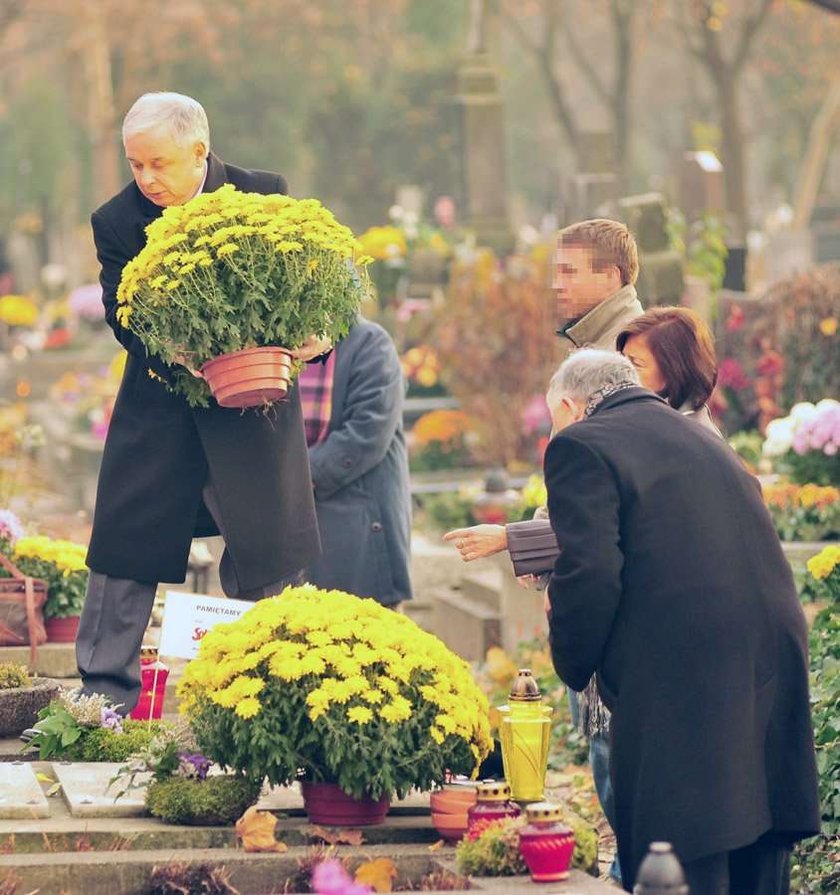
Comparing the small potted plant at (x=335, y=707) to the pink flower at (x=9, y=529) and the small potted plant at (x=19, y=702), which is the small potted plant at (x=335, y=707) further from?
the pink flower at (x=9, y=529)

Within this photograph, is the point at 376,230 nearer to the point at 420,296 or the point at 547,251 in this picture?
the point at 420,296

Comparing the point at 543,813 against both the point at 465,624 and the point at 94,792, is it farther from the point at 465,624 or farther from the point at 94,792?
the point at 465,624

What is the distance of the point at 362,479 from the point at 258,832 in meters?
2.76

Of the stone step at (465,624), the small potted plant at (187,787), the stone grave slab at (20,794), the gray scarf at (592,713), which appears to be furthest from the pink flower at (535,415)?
the small potted plant at (187,787)

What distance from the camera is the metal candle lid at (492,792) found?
17.7 ft

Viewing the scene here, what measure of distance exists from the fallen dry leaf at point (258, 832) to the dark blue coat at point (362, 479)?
2525mm

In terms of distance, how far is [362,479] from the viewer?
8.02 meters

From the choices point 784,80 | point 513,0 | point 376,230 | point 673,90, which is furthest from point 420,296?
point 673,90

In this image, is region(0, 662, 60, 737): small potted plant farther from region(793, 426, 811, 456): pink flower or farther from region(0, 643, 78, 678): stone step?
region(793, 426, 811, 456): pink flower

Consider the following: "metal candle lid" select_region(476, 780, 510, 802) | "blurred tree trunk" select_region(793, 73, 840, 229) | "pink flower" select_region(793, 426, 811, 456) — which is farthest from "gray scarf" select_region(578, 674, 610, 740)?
"blurred tree trunk" select_region(793, 73, 840, 229)

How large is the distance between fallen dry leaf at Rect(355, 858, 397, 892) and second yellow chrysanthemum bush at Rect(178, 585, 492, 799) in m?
0.20

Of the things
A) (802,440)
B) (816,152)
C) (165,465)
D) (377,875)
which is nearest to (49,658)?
(165,465)

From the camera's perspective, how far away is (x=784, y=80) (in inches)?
1977

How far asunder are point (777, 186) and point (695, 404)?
155ft
